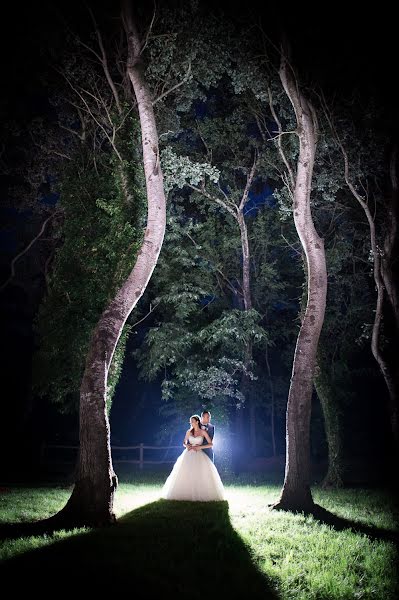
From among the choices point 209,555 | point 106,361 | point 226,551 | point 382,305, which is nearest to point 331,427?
point 382,305

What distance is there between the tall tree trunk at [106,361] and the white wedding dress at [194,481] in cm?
204

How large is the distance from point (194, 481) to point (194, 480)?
0.02 meters

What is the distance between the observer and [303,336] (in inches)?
406

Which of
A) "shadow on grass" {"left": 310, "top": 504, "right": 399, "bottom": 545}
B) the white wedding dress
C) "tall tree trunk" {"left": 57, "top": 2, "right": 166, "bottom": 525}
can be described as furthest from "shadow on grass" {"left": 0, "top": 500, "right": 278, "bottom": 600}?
"shadow on grass" {"left": 310, "top": 504, "right": 399, "bottom": 545}

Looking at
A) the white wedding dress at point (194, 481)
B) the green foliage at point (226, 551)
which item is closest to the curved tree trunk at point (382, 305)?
the green foliage at point (226, 551)

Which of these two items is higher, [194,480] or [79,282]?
[79,282]

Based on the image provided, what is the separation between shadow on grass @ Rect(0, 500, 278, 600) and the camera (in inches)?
184

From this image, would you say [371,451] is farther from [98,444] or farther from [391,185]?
[98,444]

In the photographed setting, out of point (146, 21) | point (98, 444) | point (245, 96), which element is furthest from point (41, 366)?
point (245, 96)

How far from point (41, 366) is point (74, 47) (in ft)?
30.9

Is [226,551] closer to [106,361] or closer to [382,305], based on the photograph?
[106,361]

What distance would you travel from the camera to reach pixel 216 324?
18.1m

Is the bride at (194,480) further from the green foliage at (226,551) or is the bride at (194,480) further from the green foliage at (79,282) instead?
the green foliage at (79,282)

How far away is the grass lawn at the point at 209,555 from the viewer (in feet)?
15.7
